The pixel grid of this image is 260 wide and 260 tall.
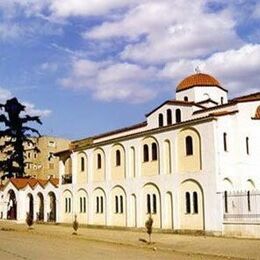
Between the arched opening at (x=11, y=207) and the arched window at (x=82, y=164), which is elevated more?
the arched window at (x=82, y=164)

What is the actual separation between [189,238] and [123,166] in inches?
425

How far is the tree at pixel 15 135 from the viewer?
57031 millimetres

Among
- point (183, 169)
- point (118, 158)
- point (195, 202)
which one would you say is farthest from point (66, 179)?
point (195, 202)

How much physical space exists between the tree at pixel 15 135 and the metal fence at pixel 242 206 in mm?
33203

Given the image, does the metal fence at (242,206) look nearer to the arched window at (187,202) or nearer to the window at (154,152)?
the arched window at (187,202)

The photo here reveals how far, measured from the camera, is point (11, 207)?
5081 cm

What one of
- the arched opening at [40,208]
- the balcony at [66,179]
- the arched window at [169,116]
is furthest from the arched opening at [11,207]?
the arched window at [169,116]

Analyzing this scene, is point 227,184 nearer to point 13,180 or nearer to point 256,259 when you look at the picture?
point 256,259

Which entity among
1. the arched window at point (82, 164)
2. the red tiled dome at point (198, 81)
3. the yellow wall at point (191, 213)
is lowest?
the yellow wall at point (191, 213)

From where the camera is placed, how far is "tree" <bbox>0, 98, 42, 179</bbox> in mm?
57031

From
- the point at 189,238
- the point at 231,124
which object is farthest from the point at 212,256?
the point at 231,124

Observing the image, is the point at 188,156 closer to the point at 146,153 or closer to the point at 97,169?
the point at 146,153

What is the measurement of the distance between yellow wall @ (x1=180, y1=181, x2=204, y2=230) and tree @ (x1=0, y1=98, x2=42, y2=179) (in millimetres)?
29357

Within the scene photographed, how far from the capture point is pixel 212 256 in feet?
67.2
